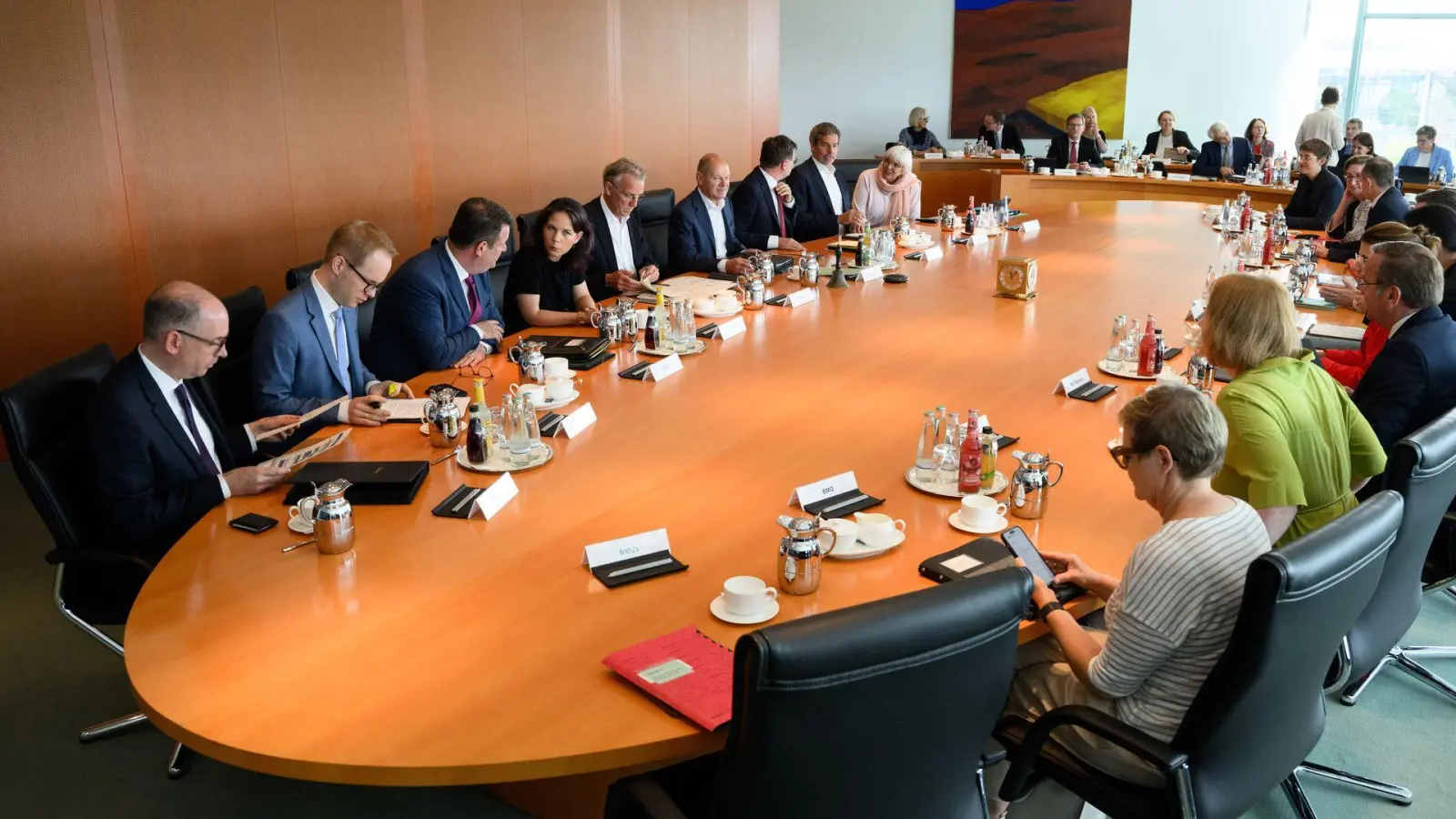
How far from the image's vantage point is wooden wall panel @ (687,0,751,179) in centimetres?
1035

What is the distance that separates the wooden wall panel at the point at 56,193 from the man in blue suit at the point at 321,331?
7.64 feet

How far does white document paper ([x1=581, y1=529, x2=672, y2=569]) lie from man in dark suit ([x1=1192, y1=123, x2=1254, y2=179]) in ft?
33.0

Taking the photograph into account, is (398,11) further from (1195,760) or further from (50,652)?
(1195,760)

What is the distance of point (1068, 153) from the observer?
501 inches

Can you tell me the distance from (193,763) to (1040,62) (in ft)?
45.9

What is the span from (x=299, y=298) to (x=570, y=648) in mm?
2309

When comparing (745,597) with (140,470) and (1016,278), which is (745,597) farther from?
(1016,278)

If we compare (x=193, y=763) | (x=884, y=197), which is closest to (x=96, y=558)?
(x=193, y=763)

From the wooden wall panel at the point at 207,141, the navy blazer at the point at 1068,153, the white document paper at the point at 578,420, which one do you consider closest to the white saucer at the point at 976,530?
the white document paper at the point at 578,420

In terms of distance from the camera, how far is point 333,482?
2.65 metres

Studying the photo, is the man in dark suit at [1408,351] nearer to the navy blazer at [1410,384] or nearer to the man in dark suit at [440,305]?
the navy blazer at [1410,384]

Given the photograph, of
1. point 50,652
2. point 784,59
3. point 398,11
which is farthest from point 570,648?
point 784,59

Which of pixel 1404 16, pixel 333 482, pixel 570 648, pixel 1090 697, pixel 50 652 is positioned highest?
pixel 1404 16

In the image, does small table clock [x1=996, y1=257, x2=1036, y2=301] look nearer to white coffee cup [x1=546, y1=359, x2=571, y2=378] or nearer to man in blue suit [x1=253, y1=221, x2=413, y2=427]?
white coffee cup [x1=546, y1=359, x2=571, y2=378]
